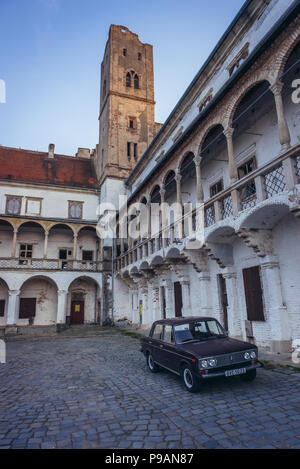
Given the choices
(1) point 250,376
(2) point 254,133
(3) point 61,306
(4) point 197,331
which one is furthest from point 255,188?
(3) point 61,306

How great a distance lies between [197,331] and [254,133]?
A: 7.82m

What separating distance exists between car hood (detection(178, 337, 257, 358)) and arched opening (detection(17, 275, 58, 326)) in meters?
21.7

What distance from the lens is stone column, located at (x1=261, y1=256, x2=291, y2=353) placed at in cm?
895

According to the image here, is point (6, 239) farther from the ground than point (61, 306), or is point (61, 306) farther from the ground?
point (6, 239)

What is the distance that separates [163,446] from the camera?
12.3 ft

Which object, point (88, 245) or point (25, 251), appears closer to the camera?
point (25, 251)

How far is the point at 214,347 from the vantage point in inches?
244

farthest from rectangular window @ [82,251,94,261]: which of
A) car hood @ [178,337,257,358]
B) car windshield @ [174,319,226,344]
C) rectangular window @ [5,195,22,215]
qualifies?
car hood @ [178,337,257,358]

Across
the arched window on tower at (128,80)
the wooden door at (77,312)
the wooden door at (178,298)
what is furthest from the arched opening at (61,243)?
the arched window on tower at (128,80)

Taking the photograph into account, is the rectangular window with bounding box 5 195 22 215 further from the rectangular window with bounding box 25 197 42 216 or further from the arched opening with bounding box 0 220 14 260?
the arched opening with bounding box 0 220 14 260

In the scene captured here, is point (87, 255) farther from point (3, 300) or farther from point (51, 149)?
point (51, 149)

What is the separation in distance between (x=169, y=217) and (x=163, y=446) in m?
15.6

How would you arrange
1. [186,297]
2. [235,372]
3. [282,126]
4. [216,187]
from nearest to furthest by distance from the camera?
[235,372]
[282,126]
[216,187]
[186,297]

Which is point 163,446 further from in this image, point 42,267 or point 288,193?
point 42,267
